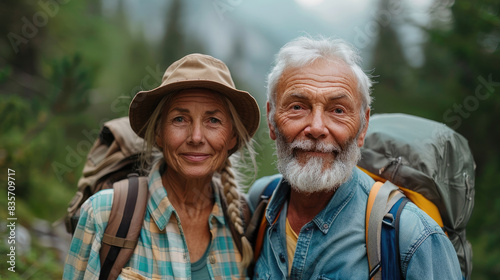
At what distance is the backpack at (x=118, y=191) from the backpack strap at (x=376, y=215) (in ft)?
2.95

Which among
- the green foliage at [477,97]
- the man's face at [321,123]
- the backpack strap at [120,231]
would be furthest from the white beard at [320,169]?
the green foliage at [477,97]

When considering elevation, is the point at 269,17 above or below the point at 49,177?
above

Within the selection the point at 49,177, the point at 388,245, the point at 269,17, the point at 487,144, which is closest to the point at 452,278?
→ the point at 388,245

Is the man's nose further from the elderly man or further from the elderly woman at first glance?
the elderly woman

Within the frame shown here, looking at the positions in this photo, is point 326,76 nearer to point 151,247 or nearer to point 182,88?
point 182,88

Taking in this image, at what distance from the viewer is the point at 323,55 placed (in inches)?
93.1

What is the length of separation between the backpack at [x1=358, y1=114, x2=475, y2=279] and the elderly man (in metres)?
0.18

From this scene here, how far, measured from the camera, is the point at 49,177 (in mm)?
6020

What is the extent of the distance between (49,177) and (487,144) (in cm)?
653

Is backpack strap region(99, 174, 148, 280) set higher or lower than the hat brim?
lower

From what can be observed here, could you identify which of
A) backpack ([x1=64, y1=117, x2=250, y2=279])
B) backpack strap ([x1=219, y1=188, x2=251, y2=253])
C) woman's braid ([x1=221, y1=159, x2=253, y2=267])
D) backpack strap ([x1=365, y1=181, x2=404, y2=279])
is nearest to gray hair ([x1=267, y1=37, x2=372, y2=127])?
backpack strap ([x1=365, y1=181, x2=404, y2=279])

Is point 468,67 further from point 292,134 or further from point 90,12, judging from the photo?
point 90,12

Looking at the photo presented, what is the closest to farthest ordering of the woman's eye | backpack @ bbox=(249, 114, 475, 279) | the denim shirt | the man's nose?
the denim shirt → backpack @ bbox=(249, 114, 475, 279) → the man's nose → the woman's eye

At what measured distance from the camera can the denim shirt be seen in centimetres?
196
